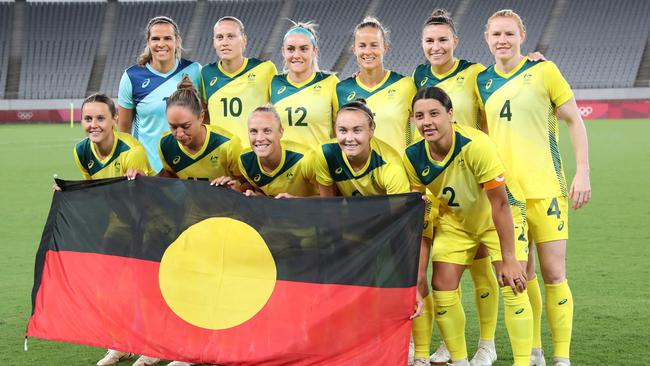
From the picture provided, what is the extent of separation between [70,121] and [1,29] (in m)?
8.45

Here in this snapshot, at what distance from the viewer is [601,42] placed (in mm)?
34562

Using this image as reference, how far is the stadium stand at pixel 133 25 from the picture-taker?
37.1m

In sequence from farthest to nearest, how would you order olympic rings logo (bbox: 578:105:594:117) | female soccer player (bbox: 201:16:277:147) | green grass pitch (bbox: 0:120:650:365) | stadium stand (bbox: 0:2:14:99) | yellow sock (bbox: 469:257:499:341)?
stadium stand (bbox: 0:2:14:99) → olympic rings logo (bbox: 578:105:594:117) → female soccer player (bbox: 201:16:277:147) → green grass pitch (bbox: 0:120:650:365) → yellow sock (bbox: 469:257:499:341)

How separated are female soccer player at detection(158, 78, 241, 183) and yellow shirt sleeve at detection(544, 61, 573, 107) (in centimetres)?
167

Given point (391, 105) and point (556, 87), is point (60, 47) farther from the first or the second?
point (556, 87)

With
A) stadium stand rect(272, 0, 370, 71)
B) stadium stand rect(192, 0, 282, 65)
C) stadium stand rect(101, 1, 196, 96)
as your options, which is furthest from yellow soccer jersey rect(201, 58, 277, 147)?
stadium stand rect(101, 1, 196, 96)

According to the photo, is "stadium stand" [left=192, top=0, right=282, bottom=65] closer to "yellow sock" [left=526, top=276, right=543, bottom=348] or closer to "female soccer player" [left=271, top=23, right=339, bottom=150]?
"female soccer player" [left=271, top=23, right=339, bottom=150]

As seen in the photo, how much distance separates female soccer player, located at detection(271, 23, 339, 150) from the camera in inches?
193

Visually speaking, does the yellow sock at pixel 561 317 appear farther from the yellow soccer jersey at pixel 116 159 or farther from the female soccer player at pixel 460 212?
the yellow soccer jersey at pixel 116 159

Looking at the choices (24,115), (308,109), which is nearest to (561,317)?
(308,109)

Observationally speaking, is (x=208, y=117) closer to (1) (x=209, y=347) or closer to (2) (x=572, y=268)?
(1) (x=209, y=347)

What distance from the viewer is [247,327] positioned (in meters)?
4.07

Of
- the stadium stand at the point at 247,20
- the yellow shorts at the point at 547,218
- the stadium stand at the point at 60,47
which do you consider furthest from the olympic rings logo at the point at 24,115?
the yellow shorts at the point at 547,218

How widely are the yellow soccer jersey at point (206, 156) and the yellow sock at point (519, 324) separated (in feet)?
5.27
